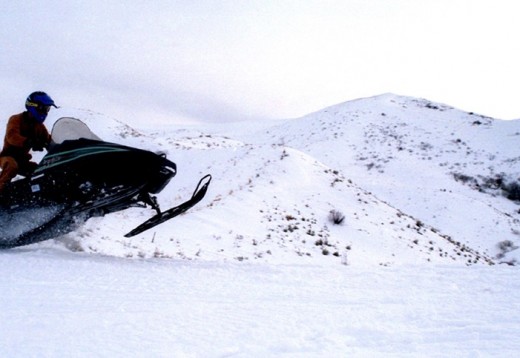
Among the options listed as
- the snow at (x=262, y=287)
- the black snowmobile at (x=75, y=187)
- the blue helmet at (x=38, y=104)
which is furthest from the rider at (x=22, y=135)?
the snow at (x=262, y=287)

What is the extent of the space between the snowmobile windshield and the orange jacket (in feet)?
1.11

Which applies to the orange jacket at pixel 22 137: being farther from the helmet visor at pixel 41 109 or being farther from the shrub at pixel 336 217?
the shrub at pixel 336 217

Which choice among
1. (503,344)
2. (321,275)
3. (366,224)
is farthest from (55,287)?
(366,224)

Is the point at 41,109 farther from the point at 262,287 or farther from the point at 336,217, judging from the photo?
the point at 336,217

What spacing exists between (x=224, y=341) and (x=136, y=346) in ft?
1.85

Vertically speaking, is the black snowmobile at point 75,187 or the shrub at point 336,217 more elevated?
the black snowmobile at point 75,187

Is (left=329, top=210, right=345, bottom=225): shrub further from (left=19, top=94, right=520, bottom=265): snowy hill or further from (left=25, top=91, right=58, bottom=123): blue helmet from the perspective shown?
(left=25, top=91, right=58, bottom=123): blue helmet

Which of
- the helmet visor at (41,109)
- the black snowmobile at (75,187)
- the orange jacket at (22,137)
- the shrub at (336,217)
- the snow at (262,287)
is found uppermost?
the helmet visor at (41,109)

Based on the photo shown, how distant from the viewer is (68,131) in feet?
17.4

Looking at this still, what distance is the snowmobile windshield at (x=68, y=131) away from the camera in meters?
5.26

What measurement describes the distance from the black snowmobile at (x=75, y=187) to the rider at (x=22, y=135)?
0.24 meters

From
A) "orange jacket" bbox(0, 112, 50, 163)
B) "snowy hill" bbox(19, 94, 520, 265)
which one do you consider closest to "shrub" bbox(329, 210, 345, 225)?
"snowy hill" bbox(19, 94, 520, 265)

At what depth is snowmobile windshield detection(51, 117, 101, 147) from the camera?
5259 millimetres

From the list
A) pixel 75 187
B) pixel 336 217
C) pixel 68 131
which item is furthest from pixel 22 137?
pixel 336 217
